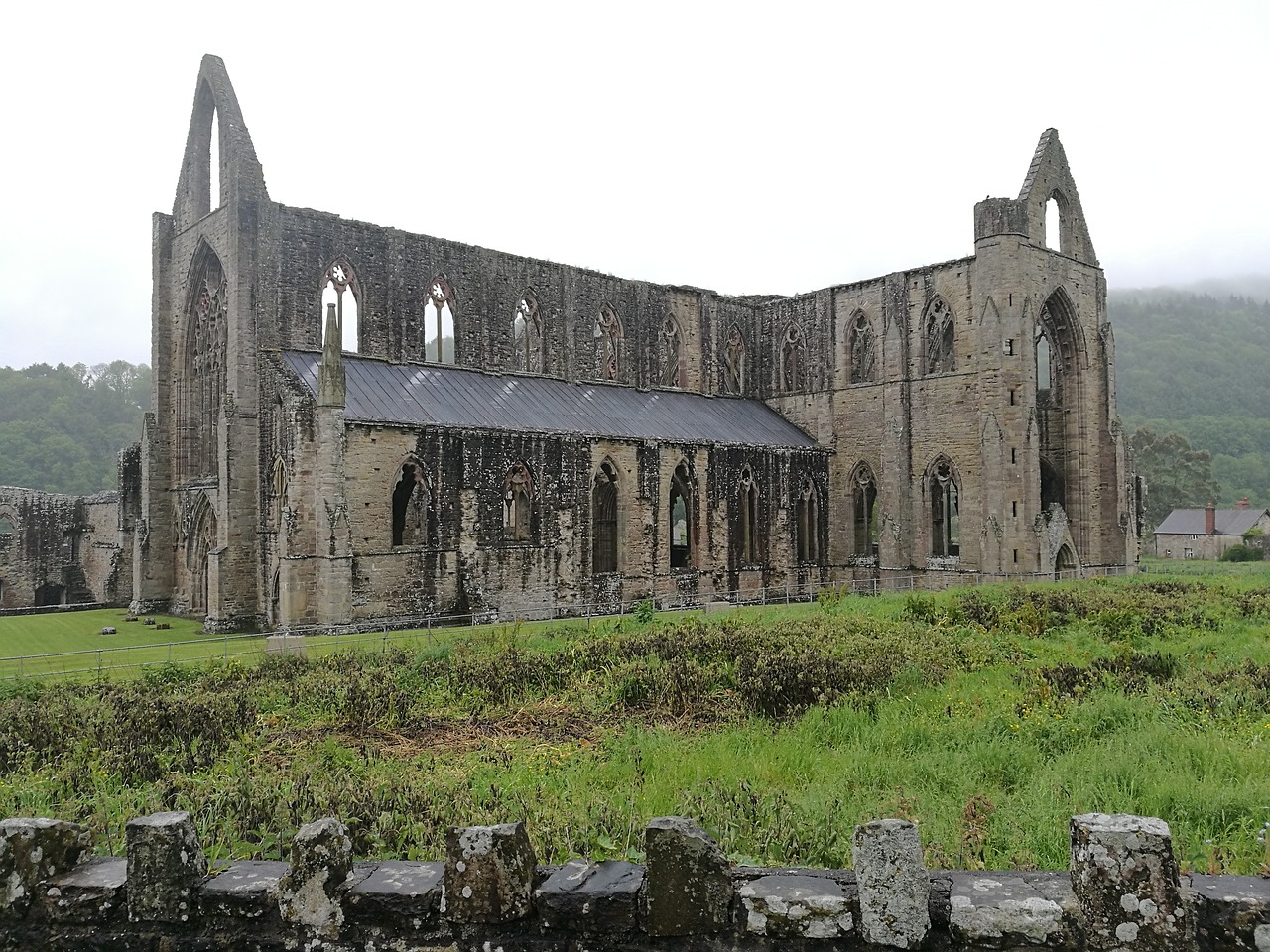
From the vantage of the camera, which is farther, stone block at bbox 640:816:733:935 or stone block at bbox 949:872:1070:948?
stone block at bbox 640:816:733:935

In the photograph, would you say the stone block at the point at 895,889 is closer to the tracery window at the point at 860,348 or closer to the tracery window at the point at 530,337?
the tracery window at the point at 530,337

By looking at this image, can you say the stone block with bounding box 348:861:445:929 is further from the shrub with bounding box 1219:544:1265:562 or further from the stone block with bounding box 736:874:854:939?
the shrub with bounding box 1219:544:1265:562

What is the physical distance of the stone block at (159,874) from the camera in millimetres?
4066

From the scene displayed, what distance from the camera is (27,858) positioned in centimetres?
423

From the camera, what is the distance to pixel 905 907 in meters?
3.65

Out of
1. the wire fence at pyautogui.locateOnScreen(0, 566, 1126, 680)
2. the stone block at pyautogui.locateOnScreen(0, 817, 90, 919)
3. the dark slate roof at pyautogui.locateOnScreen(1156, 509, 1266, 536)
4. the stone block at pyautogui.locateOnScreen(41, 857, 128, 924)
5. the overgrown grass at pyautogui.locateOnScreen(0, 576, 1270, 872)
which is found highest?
the dark slate roof at pyautogui.locateOnScreen(1156, 509, 1266, 536)

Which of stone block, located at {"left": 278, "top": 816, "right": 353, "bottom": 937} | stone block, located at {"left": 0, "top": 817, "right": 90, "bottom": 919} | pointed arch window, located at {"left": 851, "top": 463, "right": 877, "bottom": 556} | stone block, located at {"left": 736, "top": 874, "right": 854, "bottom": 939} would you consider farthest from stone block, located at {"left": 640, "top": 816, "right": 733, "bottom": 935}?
pointed arch window, located at {"left": 851, "top": 463, "right": 877, "bottom": 556}

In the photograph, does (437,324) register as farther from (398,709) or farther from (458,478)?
(398,709)

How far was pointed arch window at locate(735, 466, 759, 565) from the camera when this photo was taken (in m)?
32.6

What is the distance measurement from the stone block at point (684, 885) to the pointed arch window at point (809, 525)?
31.4 meters

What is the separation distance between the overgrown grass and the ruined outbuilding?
358 inches

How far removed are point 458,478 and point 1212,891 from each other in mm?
22198

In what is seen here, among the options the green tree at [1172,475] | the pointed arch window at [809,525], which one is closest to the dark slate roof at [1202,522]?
the green tree at [1172,475]

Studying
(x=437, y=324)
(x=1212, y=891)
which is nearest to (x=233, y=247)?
(x=437, y=324)
